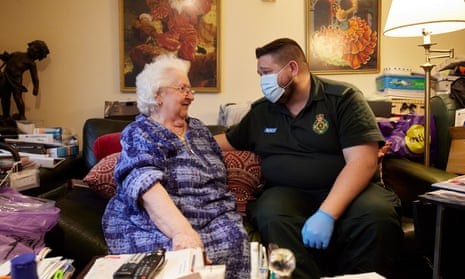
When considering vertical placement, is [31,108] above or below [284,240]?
above

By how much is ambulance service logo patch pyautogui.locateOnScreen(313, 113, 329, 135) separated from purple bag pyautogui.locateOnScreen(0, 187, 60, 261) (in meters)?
1.08

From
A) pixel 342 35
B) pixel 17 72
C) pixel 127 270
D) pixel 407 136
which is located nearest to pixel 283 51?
pixel 407 136

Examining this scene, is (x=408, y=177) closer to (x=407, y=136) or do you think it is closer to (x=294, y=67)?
(x=407, y=136)

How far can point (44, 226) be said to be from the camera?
3.76 feet

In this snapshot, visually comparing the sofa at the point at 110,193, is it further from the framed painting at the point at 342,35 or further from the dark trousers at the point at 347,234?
the framed painting at the point at 342,35

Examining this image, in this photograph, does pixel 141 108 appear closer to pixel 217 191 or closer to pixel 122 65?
pixel 217 191

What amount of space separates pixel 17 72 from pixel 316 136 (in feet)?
6.27

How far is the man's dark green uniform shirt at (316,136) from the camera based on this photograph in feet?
4.62

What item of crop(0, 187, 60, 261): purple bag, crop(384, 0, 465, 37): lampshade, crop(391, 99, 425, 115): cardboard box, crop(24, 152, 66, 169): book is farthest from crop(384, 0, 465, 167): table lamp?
crop(24, 152, 66, 169): book

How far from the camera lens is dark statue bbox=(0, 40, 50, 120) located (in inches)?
84.0

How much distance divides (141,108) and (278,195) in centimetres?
69

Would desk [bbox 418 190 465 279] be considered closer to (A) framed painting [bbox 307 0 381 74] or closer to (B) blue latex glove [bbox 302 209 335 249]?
(B) blue latex glove [bbox 302 209 335 249]

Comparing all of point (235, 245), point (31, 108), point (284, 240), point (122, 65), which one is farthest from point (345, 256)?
point (31, 108)

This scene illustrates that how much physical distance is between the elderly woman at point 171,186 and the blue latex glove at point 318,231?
0.75ft
